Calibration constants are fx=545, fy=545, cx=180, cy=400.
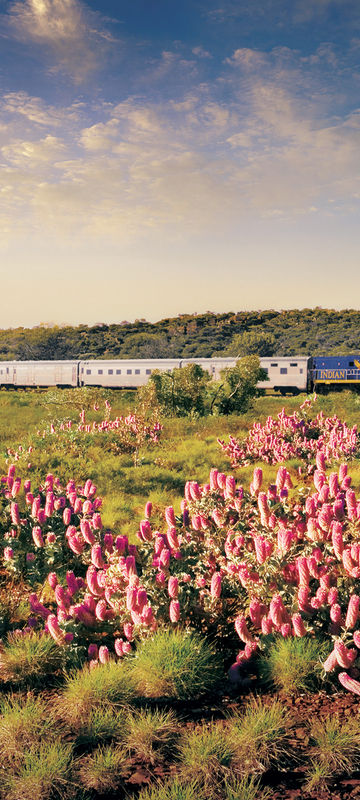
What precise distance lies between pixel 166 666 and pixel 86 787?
87 centimetres

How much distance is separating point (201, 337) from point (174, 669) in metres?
71.0

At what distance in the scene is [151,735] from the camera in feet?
10.3

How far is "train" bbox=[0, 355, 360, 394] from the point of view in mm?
36500

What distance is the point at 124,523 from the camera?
678 centimetres

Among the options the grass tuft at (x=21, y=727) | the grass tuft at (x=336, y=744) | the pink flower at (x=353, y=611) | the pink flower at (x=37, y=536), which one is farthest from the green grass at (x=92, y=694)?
the pink flower at (x=353, y=611)

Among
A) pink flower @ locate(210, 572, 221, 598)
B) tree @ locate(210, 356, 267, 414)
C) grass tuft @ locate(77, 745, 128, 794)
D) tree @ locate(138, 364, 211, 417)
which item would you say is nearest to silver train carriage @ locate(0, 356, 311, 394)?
tree @ locate(210, 356, 267, 414)

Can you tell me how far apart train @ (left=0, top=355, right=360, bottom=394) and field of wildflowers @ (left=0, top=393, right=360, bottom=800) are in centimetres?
2702

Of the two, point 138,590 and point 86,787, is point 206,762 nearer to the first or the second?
point 86,787

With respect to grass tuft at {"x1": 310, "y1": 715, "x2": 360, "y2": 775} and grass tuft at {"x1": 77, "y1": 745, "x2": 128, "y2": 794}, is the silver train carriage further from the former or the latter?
grass tuft at {"x1": 77, "y1": 745, "x2": 128, "y2": 794}

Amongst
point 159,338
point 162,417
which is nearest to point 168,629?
point 162,417

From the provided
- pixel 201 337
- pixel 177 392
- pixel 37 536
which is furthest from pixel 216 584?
pixel 201 337

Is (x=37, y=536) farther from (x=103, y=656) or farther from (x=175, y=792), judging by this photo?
(x=175, y=792)

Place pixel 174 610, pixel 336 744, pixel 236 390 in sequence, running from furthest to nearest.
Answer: pixel 236 390 → pixel 174 610 → pixel 336 744

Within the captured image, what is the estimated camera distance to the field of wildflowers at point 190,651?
2947 mm
